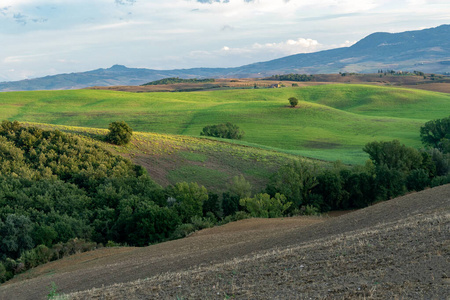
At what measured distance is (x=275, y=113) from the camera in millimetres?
103938

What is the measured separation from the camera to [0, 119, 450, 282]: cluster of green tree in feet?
104

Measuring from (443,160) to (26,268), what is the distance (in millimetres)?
48904

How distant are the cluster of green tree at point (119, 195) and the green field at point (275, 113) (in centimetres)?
1394

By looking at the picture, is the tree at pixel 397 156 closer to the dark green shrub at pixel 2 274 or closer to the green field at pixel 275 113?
the green field at pixel 275 113

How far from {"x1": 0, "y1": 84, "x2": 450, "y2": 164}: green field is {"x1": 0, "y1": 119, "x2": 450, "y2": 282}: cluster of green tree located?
13938 mm

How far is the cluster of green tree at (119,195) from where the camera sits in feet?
104

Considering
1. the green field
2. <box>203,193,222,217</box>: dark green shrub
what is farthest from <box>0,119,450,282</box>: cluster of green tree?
the green field

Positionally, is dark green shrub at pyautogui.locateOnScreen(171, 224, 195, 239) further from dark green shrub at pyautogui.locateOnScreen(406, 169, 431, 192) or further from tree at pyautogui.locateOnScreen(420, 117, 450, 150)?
tree at pyautogui.locateOnScreen(420, 117, 450, 150)

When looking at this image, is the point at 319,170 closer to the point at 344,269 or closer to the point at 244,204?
the point at 244,204

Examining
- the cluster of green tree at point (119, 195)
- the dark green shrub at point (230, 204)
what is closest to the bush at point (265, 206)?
the cluster of green tree at point (119, 195)

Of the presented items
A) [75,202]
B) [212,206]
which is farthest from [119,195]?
[212,206]

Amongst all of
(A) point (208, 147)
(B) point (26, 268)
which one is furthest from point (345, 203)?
Answer: (B) point (26, 268)

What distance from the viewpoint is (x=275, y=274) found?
12.8 m

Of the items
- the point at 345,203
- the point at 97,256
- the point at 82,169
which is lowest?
the point at 345,203
